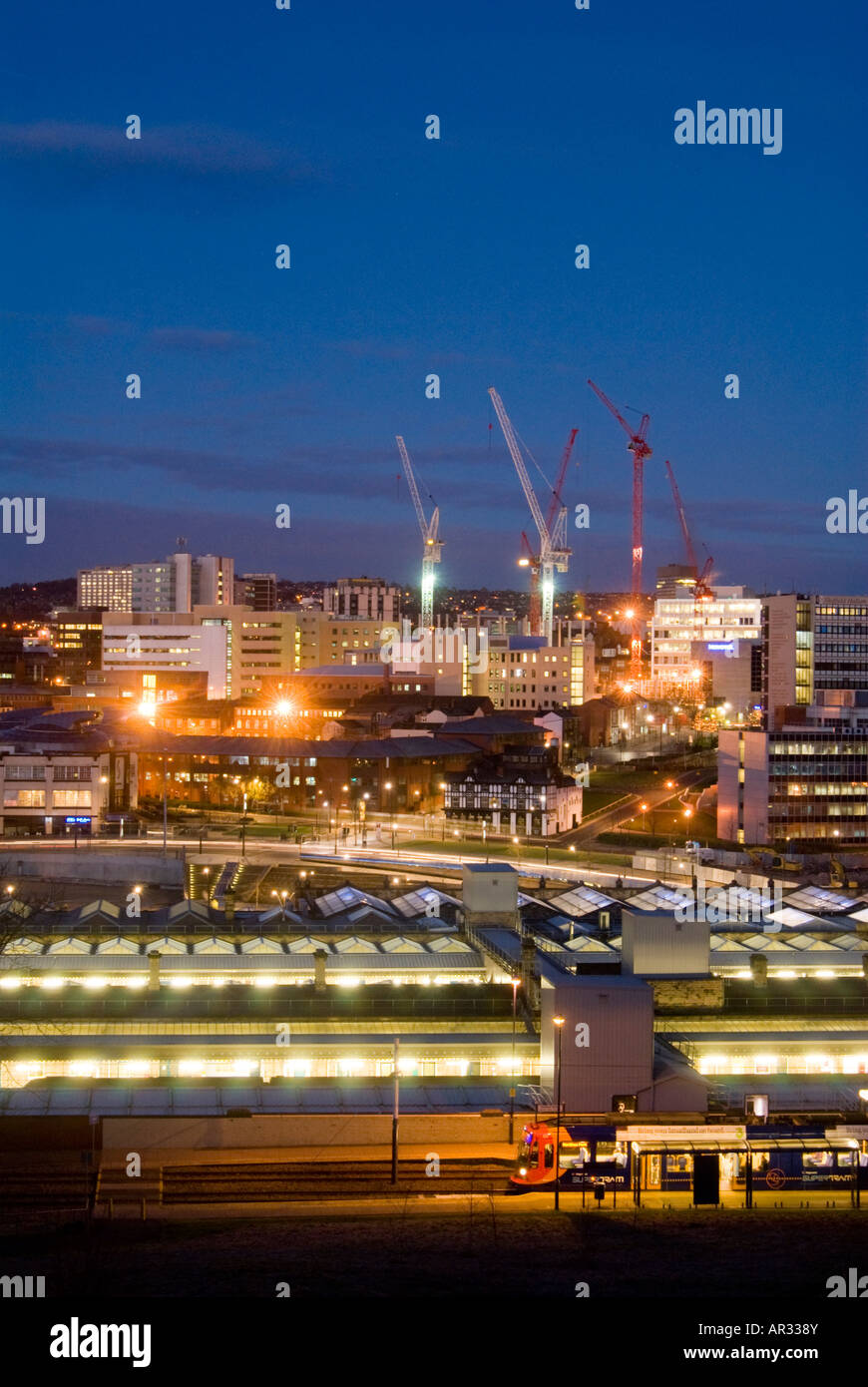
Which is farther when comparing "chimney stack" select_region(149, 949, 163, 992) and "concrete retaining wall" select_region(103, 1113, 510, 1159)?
"chimney stack" select_region(149, 949, 163, 992)

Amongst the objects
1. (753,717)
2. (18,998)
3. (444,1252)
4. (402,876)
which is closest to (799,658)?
(753,717)

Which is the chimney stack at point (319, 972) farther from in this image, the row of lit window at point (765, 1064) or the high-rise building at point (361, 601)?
the high-rise building at point (361, 601)

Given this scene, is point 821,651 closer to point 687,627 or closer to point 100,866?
point 100,866

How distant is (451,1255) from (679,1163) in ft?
7.57

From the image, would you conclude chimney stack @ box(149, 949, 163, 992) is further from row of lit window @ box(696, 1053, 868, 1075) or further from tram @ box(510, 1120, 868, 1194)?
row of lit window @ box(696, 1053, 868, 1075)

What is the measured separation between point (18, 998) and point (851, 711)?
30832 millimetres

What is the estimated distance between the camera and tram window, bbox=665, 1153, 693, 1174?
11578 mm

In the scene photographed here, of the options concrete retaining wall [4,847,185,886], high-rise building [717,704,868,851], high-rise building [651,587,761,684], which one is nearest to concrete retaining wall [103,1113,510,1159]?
concrete retaining wall [4,847,185,886]

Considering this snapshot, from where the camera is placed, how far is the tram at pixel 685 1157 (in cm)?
1145

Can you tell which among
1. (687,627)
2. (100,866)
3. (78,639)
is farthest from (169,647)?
(687,627)

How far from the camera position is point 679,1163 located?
11.6 meters

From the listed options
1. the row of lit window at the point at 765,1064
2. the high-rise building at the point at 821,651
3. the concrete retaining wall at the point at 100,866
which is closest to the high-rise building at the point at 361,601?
the high-rise building at the point at 821,651

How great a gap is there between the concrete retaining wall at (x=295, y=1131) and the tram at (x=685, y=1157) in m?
0.64

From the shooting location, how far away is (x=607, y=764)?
6031 cm
